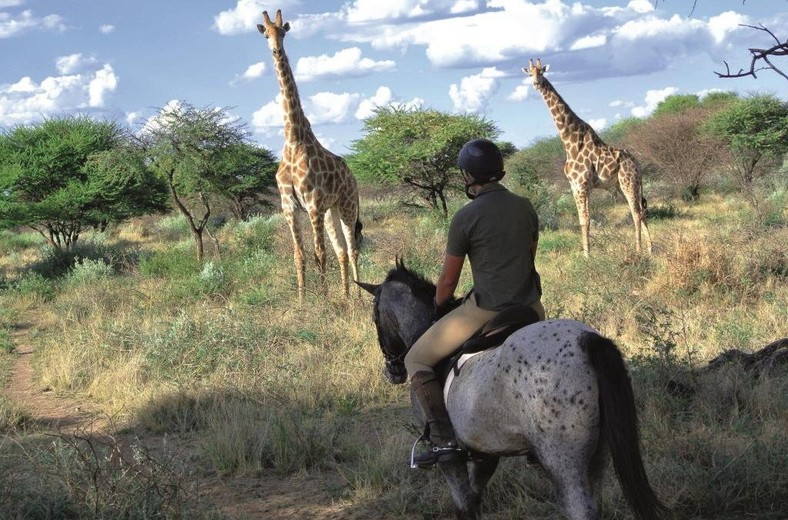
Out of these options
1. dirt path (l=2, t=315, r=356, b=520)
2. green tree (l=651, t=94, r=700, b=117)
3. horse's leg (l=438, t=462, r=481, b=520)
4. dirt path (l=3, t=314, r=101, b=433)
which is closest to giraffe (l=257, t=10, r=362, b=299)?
dirt path (l=3, t=314, r=101, b=433)

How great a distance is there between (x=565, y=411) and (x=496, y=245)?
92 centimetres

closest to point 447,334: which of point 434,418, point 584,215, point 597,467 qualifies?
point 434,418

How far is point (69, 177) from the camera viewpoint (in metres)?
18.6

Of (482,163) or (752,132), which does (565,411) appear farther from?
(752,132)

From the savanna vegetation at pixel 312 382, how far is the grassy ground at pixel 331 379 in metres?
0.02

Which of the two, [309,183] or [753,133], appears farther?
[753,133]

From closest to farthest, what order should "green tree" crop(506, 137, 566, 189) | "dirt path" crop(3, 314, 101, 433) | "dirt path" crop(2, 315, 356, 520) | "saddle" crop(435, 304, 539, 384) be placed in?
"saddle" crop(435, 304, 539, 384) < "dirt path" crop(2, 315, 356, 520) < "dirt path" crop(3, 314, 101, 433) < "green tree" crop(506, 137, 566, 189)

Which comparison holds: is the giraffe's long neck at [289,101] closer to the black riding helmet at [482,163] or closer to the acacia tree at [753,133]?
the black riding helmet at [482,163]

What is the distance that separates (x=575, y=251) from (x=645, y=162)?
14.9 metres

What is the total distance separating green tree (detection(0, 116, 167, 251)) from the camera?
56.3 ft

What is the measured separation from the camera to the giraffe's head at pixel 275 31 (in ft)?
33.8

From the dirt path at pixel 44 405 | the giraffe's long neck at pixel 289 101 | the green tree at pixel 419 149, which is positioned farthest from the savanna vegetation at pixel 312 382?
the green tree at pixel 419 149

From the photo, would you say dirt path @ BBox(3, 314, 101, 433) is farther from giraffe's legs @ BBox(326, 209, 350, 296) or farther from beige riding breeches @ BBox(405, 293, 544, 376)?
giraffe's legs @ BBox(326, 209, 350, 296)

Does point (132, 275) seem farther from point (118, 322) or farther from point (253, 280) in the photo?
point (118, 322)
